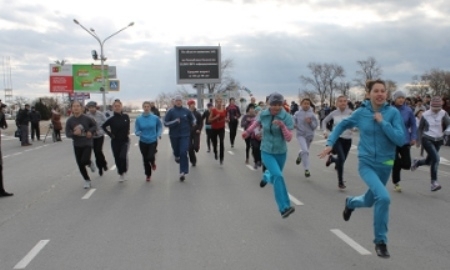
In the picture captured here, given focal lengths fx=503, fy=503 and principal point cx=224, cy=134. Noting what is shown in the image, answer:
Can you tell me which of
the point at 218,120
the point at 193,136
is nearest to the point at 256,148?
the point at 218,120

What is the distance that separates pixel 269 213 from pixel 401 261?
2.77 meters

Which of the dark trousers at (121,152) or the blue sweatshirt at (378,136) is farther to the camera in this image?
the dark trousers at (121,152)

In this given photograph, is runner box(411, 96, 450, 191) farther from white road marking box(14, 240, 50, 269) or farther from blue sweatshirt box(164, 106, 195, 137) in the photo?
white road marking box(14, 240, 50, 269)

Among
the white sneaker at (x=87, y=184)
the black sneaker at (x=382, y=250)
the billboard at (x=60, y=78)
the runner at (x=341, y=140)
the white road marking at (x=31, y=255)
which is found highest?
the billboard at (x=60, y=78)

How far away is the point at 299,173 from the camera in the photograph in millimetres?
12492

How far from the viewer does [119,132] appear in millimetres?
11406

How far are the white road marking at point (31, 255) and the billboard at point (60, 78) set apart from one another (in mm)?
60432

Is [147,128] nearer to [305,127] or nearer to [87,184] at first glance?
[87,184]

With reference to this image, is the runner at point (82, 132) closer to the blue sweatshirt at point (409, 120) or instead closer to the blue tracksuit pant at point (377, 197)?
the blue sweatshirt at point (409, 120)

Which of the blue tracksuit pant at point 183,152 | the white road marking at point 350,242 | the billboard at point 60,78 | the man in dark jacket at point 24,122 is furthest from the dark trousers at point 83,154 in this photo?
the billboard at point 60,78

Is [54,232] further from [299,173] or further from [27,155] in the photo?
[27,155]

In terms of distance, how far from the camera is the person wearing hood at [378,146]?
17.1 feet

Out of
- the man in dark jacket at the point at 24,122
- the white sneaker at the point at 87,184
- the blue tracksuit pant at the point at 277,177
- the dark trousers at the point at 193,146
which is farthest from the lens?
the man in dark jacket at the point at 24,122

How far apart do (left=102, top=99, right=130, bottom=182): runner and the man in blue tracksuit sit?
96 centimetres
